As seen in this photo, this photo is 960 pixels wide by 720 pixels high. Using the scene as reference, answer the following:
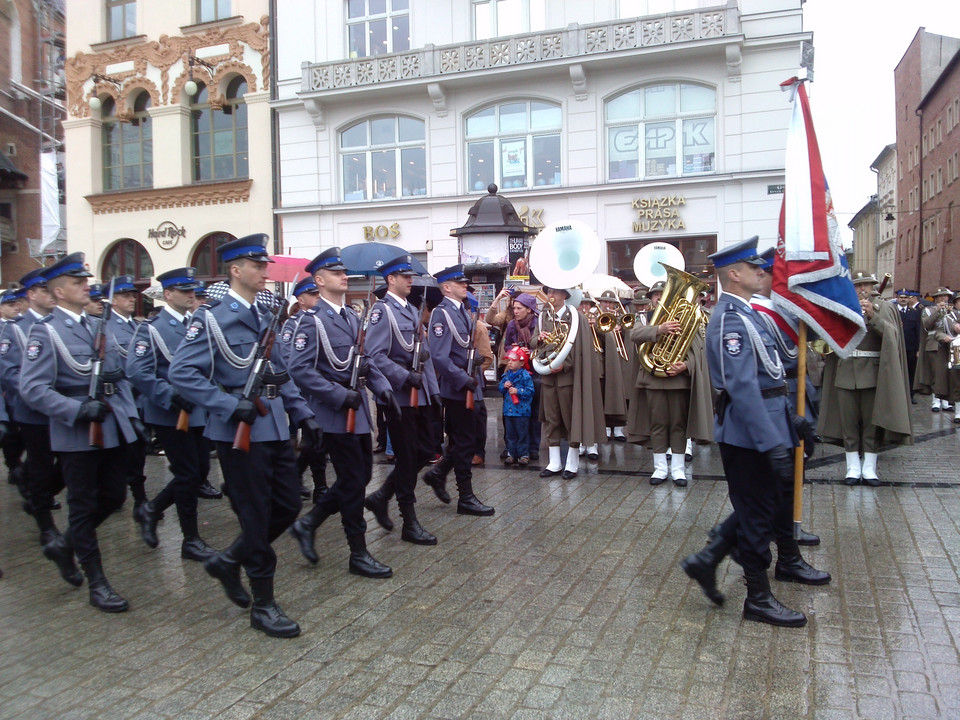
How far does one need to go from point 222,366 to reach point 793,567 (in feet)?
11.5

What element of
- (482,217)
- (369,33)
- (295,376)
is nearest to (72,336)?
(295,376)

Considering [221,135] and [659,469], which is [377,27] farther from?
[659,469]

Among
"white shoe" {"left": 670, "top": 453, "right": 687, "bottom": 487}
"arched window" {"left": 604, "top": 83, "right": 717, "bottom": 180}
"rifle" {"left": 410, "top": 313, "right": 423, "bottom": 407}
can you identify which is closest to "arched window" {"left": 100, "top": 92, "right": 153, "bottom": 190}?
"arched window" {"left": 604, "top": 83, "right": 717, "bottom": 180}

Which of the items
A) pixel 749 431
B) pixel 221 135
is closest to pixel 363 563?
pixel 749 431

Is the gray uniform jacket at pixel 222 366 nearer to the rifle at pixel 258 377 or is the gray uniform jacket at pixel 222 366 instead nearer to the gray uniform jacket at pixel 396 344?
the rifle at pixel 258 377

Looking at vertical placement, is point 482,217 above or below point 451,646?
above

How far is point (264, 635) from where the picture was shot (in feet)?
13.9

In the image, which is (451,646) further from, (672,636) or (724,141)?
(724,141)

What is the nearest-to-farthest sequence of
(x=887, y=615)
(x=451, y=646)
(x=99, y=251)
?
(x=451, y=646)
(x=887, y=615)
(x=99, y=251)

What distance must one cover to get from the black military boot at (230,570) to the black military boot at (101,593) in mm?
731

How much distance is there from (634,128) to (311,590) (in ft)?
54.4

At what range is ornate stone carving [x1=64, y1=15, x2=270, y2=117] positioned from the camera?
21922 mm

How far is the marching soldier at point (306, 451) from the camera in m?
5.42

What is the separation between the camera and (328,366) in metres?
5.32
